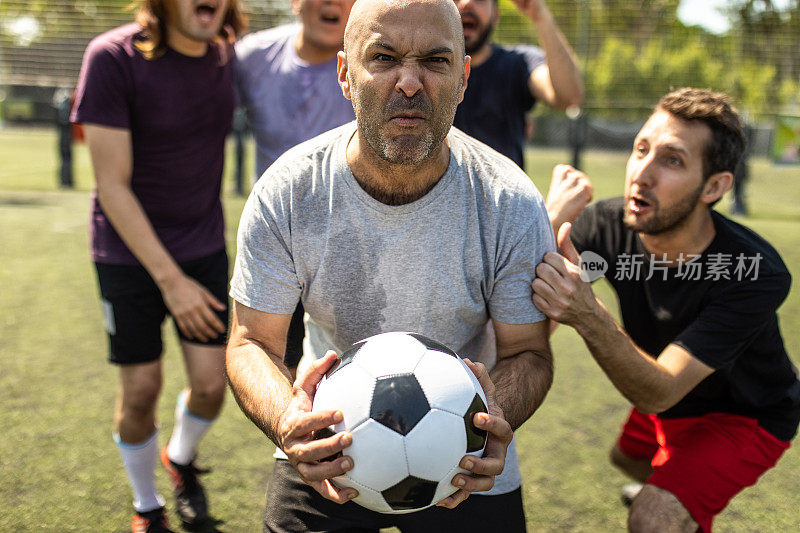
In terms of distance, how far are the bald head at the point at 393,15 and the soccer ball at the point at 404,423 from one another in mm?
Answer: 846

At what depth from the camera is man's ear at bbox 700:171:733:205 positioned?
9.91 ft

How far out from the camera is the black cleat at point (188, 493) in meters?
3.43

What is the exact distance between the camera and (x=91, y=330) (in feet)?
19.6

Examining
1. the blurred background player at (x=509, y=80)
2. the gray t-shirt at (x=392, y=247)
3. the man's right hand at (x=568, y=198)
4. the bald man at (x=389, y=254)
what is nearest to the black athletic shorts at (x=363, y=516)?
the bald man at (x=389, y=254)

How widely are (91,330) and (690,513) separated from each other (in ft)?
15.3

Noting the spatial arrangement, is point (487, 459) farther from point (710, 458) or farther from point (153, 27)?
point (153, 27)

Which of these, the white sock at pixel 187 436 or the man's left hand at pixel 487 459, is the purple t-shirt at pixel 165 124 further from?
the man's left hand at pixel 487 459

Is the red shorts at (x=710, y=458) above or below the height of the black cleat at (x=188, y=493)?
above

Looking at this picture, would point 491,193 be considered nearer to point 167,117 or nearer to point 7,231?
point 167,117

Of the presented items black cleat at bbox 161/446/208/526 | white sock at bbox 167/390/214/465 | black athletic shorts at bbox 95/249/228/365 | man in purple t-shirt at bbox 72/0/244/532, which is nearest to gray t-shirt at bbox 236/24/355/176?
man in purple t-shirt at bbox 72/0/244/532

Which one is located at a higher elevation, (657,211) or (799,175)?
(657,211)

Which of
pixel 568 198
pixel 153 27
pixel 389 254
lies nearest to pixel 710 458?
pixel 568 198

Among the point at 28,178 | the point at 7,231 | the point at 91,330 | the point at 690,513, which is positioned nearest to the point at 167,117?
the point at 690,513

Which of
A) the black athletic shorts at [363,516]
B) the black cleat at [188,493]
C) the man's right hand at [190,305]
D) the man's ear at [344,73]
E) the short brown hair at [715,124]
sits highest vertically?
the man's ear at [344,73]
